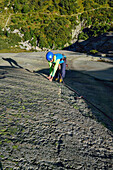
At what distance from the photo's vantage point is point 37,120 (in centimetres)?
440

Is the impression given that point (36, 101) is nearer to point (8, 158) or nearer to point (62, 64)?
point (8, 158)

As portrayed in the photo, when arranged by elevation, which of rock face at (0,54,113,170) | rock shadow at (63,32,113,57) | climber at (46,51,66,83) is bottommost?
rock face at (0,54,113,170)

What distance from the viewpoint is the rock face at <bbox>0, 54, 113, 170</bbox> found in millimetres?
2928

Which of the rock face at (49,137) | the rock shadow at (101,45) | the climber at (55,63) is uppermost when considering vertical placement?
the rock shadow at (101,45)

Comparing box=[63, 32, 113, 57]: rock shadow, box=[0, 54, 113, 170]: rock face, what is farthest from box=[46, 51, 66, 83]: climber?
box=[63, 32, 113, 57]: rock shadow

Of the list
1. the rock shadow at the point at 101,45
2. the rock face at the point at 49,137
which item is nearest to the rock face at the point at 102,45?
the rock shadow at the point at 101,45

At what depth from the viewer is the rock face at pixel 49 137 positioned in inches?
115

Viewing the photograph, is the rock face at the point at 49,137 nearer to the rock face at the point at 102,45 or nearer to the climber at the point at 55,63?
the climber at the point at 55,63

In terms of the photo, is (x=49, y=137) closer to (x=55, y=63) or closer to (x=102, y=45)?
(x=55, y=63)

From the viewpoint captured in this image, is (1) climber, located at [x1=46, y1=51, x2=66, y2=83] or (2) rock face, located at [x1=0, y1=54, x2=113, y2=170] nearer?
(2) rock face, located at [x1=0, y1=54, x2=113, y2=170]

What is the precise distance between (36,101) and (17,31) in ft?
318

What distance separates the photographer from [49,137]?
3.77 metres

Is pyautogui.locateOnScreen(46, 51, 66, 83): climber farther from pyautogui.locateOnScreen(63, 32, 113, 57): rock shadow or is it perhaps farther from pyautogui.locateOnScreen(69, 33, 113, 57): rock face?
pyautogui.locateOnScreen(69, 33, 113, 57): rock face

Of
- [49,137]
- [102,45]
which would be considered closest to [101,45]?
[102,45]
